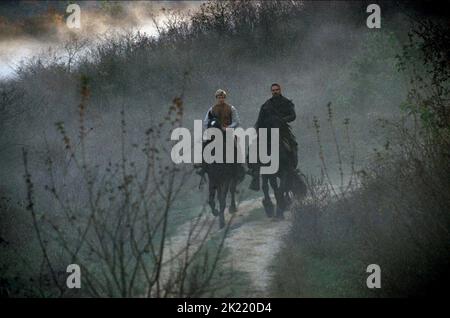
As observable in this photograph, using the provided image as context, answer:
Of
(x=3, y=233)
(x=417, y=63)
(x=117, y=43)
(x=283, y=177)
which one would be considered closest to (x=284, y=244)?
(x=283, y=177)

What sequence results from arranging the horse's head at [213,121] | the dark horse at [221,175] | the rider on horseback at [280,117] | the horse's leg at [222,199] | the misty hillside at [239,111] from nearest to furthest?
the misty hillside at [239,111], the horse's leg at [222,199], the horse's head at [213,121], the dark horse at [221,175], the rider on horseback at [280,117]

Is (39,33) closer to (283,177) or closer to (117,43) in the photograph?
(117,43)

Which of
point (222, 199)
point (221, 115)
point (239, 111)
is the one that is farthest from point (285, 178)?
point (239, 111)

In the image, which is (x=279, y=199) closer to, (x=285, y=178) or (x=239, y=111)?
(x=285, y=178)

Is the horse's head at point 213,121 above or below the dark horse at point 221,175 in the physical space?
above

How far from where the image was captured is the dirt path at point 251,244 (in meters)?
9.23

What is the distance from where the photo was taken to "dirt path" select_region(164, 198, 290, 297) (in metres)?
9.23

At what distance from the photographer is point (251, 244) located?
36.4 ft

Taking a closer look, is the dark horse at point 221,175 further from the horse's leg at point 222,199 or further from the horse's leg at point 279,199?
the horse's leg at point 279,199

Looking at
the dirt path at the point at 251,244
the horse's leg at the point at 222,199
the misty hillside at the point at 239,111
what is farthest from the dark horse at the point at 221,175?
the misty hillside at the point at 239,111

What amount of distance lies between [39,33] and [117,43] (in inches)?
382
